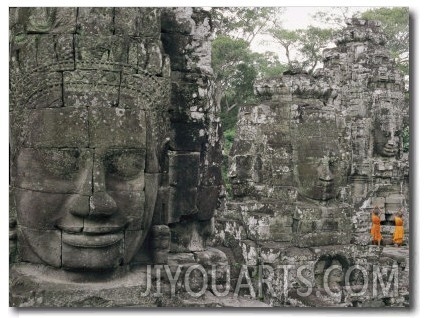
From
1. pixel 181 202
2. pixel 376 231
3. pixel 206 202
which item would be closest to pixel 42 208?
pixel 181 202

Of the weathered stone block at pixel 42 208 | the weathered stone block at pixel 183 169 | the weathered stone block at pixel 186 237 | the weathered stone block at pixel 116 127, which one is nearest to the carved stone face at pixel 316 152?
the weathered stone block at pixel 186 237

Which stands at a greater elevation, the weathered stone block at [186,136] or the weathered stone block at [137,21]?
the weathered stone block at [137,21]

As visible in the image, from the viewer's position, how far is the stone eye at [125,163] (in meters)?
4.81

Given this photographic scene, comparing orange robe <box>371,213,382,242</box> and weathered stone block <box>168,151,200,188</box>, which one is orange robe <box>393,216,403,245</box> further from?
weathered stone block <box>168,151,200,188</box>

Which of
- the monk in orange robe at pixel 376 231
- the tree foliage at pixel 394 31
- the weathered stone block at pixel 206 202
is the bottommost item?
the monk in orange robe at pixel 376 231

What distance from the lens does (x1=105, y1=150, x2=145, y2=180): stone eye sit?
4.81 meters

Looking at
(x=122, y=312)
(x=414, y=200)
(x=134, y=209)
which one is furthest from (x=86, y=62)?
(x=414, y=200)

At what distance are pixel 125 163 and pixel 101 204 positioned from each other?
15.9 inches

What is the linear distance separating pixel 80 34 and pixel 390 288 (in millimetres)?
7856

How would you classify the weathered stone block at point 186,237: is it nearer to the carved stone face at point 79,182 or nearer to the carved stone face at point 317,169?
the carved stone face at point 79,182

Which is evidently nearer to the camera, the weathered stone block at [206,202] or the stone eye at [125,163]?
the stone eye at [125,163]

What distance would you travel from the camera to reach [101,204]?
15.3 feet

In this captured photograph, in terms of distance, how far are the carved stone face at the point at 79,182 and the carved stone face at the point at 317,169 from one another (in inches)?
232

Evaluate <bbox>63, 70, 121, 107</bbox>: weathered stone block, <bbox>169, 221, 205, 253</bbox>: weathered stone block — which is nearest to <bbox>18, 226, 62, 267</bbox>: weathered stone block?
<bbox>63, 70, 121, 107</bbox>: weathered stone block
